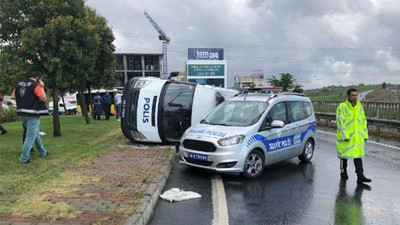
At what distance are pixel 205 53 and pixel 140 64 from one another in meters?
44.1

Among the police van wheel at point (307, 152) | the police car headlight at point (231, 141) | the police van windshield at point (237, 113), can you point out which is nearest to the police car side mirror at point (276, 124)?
the police van windshield at point (237, 113)

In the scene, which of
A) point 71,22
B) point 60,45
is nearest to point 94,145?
point 60,45

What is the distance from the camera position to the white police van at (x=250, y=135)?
696cm

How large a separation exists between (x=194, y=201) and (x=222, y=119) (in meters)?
2.72

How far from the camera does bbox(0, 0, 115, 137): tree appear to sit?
1048 centimetres

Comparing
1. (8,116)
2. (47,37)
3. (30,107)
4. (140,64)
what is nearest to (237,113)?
(30,107)

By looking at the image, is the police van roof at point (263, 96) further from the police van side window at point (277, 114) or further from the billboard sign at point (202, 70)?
the billboard sign at point (202, 70)

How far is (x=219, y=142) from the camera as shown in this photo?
6961mm

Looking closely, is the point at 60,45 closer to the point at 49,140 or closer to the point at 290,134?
the point at 49,140

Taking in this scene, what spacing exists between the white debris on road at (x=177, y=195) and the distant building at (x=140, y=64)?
7744cm

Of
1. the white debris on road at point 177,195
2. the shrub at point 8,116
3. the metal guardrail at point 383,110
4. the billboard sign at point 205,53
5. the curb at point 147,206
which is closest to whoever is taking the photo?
the curb at point 147,206

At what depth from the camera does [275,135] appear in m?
7.75

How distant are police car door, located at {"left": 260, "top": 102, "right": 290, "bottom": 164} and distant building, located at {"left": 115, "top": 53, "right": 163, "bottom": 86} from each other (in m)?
75.6

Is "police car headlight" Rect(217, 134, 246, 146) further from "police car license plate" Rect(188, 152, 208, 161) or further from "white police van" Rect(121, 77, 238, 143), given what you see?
"white police van" Rect(121, 77, 238, 143)
